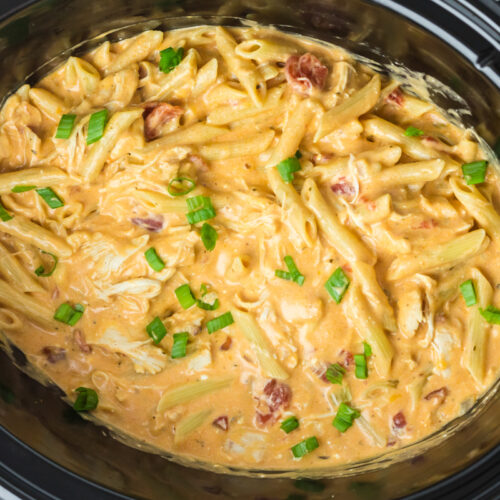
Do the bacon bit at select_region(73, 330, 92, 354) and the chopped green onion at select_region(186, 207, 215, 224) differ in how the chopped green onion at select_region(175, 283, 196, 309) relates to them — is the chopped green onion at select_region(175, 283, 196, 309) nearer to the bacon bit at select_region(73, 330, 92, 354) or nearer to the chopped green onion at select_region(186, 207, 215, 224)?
the chopped green onion at select_region(186, 207, 215, 224)

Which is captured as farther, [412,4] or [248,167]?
[248,167]

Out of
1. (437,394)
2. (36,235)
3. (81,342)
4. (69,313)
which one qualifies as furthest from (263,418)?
(36,235)

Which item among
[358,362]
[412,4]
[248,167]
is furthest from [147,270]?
[412,4]

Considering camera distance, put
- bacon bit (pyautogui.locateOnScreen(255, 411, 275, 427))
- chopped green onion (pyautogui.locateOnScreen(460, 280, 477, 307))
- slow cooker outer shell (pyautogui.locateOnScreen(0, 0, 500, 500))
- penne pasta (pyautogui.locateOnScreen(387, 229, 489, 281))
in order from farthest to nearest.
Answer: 1. bacon bit (pyautogui.locateOnScreen(255, 411, 275, 427))
2. chopped green onion (pyautogui.locateOnScreen(460, 280, 477, 307))
3. penne pasta (pyautogui.locateOnScreen(387, 229, 489, 281))
4. slow cooker outer shell (pyautogui.locateOnScreen(0, 0, 500, 500))

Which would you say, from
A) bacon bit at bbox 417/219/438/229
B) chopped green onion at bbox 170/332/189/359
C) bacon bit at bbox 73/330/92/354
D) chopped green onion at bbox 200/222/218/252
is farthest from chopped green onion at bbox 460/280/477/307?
bacon bit at bbox 73/330/92/354

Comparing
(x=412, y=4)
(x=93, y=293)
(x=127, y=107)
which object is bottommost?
(x=93, y=293)

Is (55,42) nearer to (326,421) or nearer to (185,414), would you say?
(185,414)
